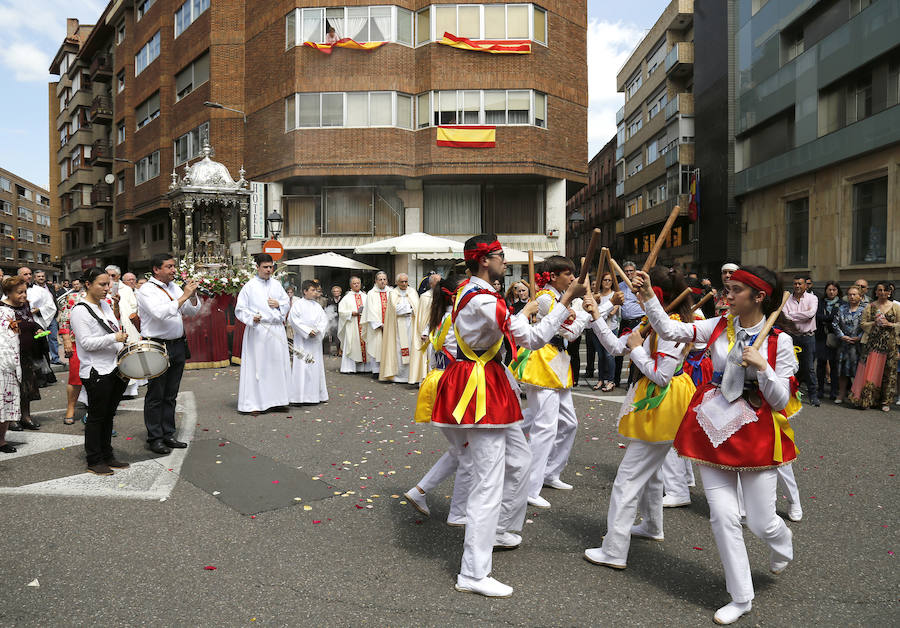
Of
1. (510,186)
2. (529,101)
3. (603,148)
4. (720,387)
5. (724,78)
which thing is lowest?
(720,387)

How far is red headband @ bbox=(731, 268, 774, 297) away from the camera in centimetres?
370

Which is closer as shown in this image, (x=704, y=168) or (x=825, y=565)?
(x=825, y=565)

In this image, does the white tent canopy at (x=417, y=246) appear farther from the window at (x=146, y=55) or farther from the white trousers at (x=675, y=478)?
the window at (x=146, y=55)

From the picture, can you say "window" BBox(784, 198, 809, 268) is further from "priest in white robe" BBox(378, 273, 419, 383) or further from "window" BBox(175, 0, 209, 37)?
"window" BBox(175, 0, 209, 37)

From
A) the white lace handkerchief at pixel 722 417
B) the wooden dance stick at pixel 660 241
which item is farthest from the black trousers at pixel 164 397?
the white lace handkerchief at pixel 722 417

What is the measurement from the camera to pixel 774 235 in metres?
24.1

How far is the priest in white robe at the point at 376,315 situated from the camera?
544 inches

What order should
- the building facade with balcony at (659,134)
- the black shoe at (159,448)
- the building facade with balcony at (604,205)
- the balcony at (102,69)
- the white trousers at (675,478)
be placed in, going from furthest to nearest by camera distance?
the building facade with balcony at (604,205), the balcony at (102,69), the building facade with balcony at (659,134), the black shoe at (159,448), the white trousers at (675,478)

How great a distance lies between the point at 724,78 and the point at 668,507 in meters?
28.6

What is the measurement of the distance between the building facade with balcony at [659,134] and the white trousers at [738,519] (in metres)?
32.6

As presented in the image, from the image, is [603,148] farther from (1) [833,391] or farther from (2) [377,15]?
(1) [833,391]

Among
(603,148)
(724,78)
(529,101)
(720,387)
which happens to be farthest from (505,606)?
(603,148)

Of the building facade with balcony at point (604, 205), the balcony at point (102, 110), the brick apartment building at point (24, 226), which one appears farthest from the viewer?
the brick apartment building at point (24, 226)

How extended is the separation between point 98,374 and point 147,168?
111 feet
